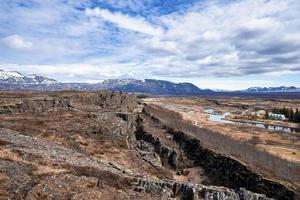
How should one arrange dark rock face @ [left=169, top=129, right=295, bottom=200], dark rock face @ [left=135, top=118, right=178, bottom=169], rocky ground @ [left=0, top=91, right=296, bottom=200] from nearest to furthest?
1. rocky ground @ [left=0, top=91, right=296, bottom=200]
2. dark rock face @ [left=169, top=129, right=295, bottom=200]
3. dark rock face @ [left=135, top=118, right=178, bottom=169]

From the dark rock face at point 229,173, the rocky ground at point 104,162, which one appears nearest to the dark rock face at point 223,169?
the dark rock face at point 229,173

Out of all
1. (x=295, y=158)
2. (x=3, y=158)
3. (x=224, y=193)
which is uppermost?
(x=3, y=158)

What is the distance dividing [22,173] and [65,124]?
4293 centimetres

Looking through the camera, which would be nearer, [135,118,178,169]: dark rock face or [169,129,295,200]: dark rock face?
[169,129,295,200]: dark rock face

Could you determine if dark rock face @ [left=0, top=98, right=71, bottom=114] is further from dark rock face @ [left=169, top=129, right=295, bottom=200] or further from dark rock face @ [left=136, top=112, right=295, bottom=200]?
dark rock face @ [left=169, top=129, right=295, bottom=200]

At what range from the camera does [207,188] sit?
42.4 m

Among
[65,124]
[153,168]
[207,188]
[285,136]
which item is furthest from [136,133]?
[285,136]

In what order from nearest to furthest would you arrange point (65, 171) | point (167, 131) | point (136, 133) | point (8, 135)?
1. point (65, 171)
2. point (8, 135)
3. point (136, 133)
4. point (167, 131)

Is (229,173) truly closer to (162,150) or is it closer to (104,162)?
(162,150)

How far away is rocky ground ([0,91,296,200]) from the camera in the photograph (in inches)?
1430

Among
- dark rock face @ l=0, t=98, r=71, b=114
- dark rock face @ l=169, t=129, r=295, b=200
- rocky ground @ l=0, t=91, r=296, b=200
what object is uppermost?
dark rock face @ l=0, t=98, r=71, b=114

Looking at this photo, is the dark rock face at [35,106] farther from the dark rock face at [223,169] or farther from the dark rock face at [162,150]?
the dark rock face at [162,150]

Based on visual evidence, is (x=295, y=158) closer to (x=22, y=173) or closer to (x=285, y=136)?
(x=285, y=136)

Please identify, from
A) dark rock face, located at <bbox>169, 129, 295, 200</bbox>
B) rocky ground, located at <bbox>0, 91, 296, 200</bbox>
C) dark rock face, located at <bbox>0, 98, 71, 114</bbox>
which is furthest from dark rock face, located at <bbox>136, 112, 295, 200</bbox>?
dark rock face, located at <bbox>0, 98, 71, 114</bbox>
